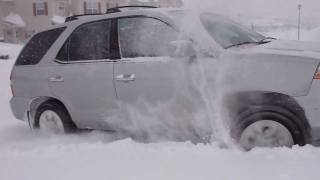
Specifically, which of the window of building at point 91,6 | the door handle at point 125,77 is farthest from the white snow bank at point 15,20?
the door handle at point 125,77

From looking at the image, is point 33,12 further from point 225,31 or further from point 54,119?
point 225,31

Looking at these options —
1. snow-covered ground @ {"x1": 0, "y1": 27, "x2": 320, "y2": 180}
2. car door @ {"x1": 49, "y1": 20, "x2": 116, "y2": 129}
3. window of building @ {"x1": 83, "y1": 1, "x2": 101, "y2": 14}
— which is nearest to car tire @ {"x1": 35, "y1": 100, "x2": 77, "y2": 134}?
car door @ {"x1": 49, "y1": 20, "x2": 116, "y2": 129}

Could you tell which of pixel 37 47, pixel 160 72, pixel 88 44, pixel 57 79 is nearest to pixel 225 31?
pixel 160 72

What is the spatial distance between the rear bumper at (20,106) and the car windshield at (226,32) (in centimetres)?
280

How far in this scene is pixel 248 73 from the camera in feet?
15.6

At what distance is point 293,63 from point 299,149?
0.83 metres

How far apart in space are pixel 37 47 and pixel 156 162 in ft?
9.67

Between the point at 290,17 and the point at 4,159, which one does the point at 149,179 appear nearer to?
the point at 4,159

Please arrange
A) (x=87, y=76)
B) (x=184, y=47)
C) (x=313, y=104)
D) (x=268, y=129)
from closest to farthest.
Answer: (x=313, y=104), (x=268, y=129), (x=184, y=47), (x=87, y=76)

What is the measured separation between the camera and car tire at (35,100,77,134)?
627 cm

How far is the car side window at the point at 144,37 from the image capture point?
5.31 metres

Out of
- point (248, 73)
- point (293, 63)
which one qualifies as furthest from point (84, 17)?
point (293, 63)

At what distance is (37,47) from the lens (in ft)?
21.8

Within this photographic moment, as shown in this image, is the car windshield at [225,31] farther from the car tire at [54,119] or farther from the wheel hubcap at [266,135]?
the car tire at [54,119]
